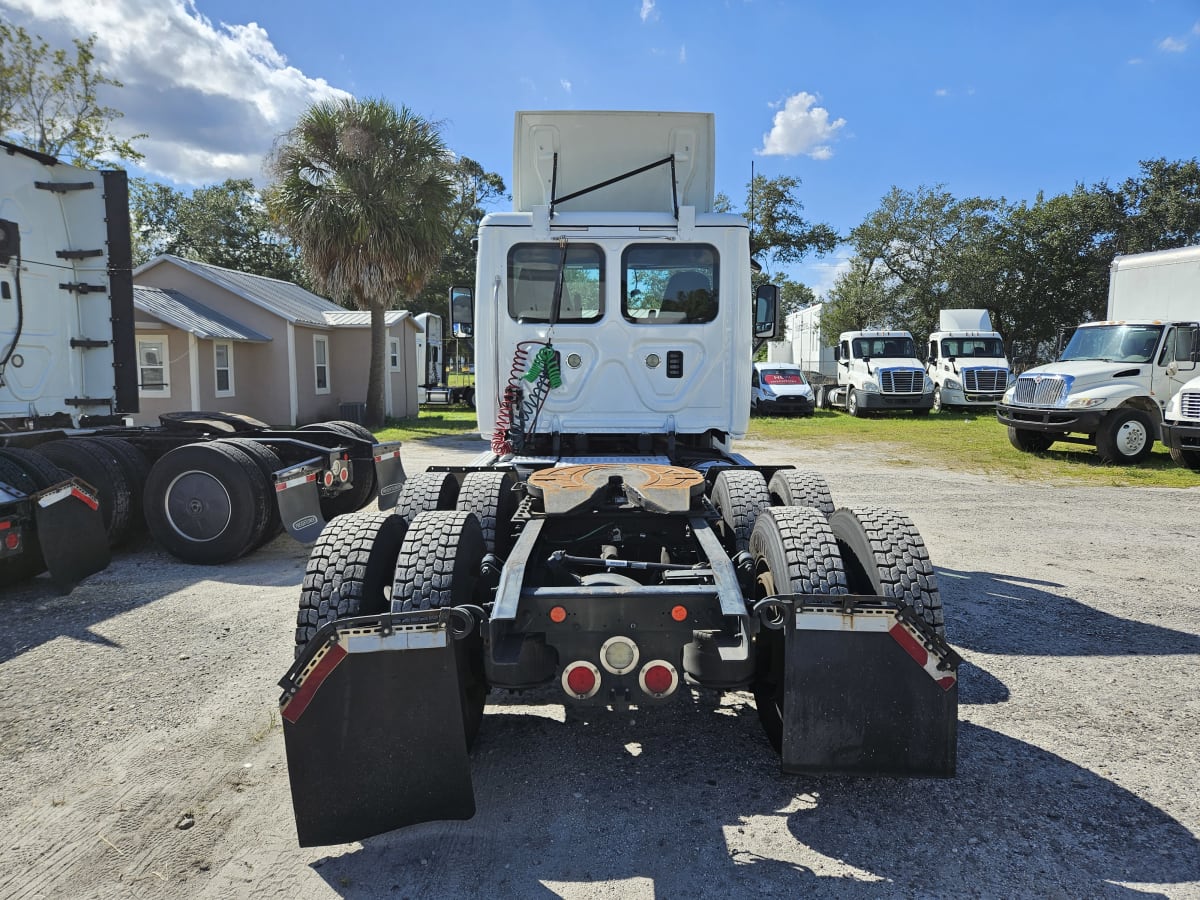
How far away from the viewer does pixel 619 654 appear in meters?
2.83

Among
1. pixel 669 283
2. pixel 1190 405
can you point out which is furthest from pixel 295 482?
pixel 1190 405

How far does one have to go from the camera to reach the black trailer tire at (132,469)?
7.02m

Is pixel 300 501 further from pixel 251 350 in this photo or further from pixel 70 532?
pixel 251 350

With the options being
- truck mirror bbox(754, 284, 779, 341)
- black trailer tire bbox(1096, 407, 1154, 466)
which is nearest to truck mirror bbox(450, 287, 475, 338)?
truck mirror bbox(754, 284, 779, 341)

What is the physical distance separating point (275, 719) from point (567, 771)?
1.53 meters

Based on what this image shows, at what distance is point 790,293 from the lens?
180 ft

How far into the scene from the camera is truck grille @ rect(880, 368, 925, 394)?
917 inches

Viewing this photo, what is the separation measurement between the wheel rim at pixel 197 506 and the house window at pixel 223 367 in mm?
13351

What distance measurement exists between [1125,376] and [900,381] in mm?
9711

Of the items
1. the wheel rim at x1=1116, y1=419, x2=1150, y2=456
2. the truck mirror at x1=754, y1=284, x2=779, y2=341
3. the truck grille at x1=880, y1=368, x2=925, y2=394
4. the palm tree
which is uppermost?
the palm tree

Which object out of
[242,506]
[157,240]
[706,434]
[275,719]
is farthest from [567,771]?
[157,240]

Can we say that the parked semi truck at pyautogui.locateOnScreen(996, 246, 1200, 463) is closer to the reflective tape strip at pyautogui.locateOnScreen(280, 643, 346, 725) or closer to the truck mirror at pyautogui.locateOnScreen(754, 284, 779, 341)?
the truck mirror at pyautogui.locateOnScreen(754, 284, 779, 341)

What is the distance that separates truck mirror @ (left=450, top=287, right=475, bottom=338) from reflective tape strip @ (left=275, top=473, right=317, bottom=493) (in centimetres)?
200

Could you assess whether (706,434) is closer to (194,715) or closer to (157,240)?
(194,715)
